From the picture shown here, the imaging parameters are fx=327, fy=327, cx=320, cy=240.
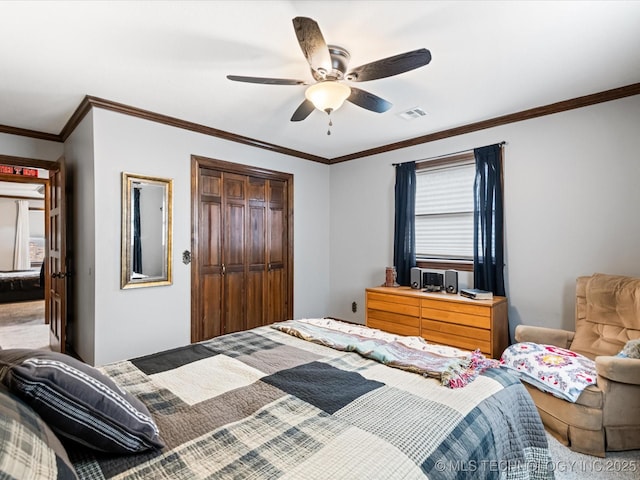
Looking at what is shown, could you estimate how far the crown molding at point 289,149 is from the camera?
292 cm

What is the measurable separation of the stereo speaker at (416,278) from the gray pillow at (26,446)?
3.61 meters

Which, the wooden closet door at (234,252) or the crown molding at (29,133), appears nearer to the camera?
the crown molding at (29,133)

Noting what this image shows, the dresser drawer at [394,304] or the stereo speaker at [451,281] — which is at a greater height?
the stereo speaker at [451,281]

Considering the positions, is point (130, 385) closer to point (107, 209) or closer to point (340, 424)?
point (340, 424)

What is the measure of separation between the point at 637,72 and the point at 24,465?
4.00 meters

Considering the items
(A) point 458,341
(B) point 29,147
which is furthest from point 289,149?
(A) point 458,341

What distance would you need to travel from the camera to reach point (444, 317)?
11.1ft

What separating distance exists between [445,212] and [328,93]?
2.38 meters

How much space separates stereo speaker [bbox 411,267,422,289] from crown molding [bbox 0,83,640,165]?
1.62 meters

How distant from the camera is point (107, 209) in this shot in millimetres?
3121

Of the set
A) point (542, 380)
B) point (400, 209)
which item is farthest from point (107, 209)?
point (542, 380)

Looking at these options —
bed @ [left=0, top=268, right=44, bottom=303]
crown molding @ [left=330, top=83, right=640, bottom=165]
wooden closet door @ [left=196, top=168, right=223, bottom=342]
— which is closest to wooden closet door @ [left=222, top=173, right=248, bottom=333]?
wooden closet door @ [left=196, top=168, right=223, bottom=342]

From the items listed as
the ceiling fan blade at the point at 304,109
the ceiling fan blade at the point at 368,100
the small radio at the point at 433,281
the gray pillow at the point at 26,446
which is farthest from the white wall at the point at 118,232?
the small radio at the point at 433,281

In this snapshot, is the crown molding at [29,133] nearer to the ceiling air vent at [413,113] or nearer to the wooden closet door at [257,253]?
the wooden closet door at [257,253]
